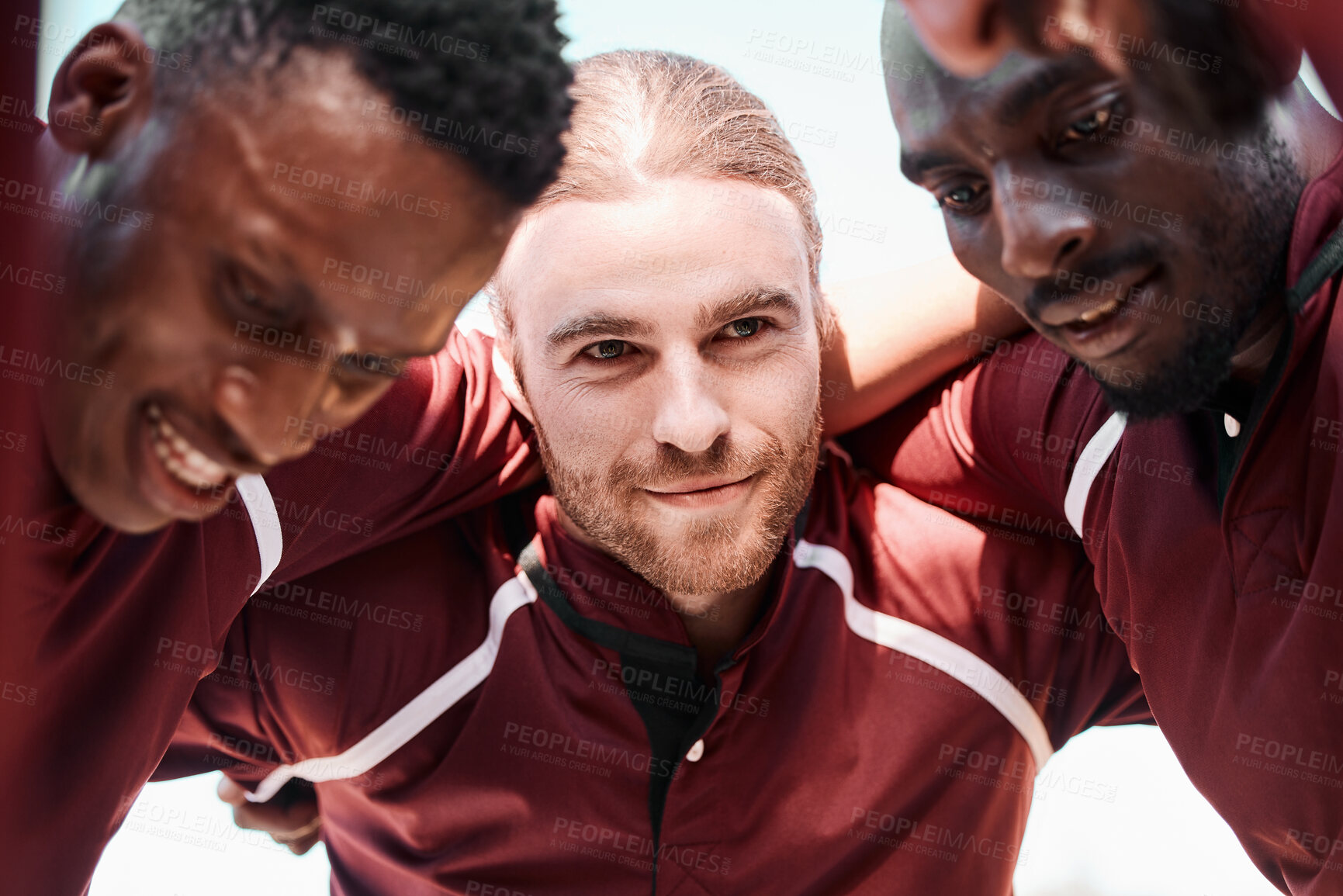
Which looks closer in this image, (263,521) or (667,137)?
(263,521)

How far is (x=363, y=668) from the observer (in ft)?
4.09

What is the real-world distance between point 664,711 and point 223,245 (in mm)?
787

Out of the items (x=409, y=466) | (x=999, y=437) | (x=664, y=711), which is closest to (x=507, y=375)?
(x=409, y=466)

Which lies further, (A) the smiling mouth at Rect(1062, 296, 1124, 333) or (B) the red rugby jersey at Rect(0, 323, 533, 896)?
(A) the smiling mouth at Rect(1062, 296, 1124, 333)

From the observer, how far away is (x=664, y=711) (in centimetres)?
127

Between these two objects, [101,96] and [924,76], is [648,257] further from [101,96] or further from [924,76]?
[101,96]

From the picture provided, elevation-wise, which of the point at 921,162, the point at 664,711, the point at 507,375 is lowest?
the point at 664,711

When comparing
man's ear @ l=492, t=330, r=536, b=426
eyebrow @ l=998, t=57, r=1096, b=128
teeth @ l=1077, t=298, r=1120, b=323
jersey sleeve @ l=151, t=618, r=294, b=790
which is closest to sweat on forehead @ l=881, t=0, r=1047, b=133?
eyebrow @ l=998, t=57, r=1096, b=128

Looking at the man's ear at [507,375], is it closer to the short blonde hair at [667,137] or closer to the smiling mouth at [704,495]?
the short blonde hair at [667,137]

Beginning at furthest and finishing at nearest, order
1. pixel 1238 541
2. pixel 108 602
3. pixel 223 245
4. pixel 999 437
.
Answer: pixel 999 437 → pixel 1238 541 → pixel 108 602 → pixel 223 245

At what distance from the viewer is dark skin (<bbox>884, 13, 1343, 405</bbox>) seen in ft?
2.68

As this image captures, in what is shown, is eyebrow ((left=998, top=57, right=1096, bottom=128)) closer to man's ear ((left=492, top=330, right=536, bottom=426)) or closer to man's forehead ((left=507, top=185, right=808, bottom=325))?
man's forehead ((left=507, top=185, right=808, bottom=325))

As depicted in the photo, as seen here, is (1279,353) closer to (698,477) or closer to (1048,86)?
(1048,86)

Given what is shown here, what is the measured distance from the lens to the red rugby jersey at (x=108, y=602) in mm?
725
